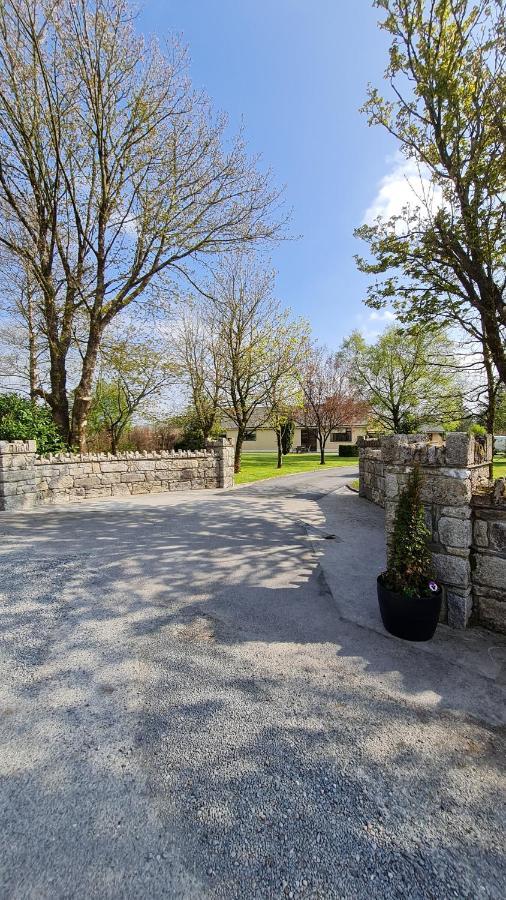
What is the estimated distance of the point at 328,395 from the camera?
89.4 feet

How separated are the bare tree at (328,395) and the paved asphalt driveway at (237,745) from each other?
2246 centimetres

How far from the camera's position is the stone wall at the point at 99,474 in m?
8.52

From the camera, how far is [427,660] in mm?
3115

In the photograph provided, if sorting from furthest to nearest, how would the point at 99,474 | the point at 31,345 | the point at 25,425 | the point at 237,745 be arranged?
the point at 31,345, the point at 99,474, the point at 25,425, the point at 237,745

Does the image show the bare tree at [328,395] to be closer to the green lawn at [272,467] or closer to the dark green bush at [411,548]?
the green lawn at [272,467]

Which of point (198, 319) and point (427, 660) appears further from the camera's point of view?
point (198, 319)

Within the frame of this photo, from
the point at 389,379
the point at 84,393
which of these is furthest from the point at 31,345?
the point at 389,379

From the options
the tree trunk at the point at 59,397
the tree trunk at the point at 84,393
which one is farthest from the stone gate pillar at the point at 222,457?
the tree trunk at the point at 59,397

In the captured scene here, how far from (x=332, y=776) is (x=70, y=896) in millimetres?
1286

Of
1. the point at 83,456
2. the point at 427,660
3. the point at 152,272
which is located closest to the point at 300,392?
the point at 152,272

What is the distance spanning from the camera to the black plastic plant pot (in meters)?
3.29

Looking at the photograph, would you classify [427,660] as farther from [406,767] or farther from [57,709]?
[57,709]

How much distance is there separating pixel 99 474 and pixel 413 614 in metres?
9.26

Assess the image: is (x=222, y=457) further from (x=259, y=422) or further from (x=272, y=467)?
(x=259, y=422)
